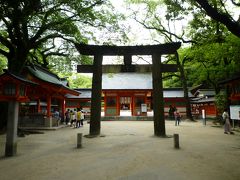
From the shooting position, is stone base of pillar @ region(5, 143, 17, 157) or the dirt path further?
stone base of pillar @ region(5, 143, 17, 157)

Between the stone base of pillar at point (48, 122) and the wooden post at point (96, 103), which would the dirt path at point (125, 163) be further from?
the stone base of pillar at point (48, 122)

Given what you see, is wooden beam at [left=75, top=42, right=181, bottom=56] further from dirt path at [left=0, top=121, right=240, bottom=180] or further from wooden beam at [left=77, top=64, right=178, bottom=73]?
dirt path at [left=0, top=121, right=240, bottom=180]

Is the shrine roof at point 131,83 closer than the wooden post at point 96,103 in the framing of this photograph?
No

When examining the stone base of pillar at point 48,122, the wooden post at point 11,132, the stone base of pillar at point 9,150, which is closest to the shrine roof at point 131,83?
the stone base of pillar at point 48,122

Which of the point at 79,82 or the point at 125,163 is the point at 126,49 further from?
the point at 79,82

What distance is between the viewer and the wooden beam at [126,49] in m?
13.1

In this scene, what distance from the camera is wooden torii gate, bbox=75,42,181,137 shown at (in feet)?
41.8

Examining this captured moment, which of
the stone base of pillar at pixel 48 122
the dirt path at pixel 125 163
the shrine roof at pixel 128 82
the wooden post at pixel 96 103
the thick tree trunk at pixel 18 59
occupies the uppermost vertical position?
the shrine roof at pixel 128 82

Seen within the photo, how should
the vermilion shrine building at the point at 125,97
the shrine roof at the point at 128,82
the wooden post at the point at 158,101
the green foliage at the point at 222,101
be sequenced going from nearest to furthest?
the wooden post at the point at 158,101 < the green foliage at the point at 222,101 < the vermilion shrine building at the point at 125,97 < the shrine roof at the point at 128,82

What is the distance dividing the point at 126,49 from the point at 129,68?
46.9 inches

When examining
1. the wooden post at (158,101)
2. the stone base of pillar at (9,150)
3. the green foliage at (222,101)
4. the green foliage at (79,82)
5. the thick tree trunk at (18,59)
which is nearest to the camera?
the stone base of pillar at (9,150)

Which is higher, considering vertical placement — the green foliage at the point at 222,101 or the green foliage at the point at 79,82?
the green foliage at the point at 79,82

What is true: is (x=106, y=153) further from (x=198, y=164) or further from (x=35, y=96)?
(x=35, y=96)

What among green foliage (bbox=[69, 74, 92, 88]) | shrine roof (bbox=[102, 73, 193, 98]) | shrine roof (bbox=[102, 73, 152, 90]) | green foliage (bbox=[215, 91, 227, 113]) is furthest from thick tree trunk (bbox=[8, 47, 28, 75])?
green foliage (bbox=[69, 74, 92, 88])
